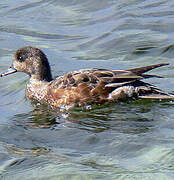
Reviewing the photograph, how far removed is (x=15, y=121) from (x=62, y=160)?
6.68 feet

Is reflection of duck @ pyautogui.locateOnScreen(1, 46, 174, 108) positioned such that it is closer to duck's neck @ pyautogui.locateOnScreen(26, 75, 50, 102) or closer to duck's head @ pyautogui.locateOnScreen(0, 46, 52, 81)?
duck's neck @ pyautogui.locateOnScreen(26, 75, 50, 102)

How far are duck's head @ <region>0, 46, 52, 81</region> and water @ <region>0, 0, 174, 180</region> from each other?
56 centimetres

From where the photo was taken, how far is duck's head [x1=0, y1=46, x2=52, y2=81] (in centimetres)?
952

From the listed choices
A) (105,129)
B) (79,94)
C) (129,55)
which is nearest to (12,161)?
(105,129)

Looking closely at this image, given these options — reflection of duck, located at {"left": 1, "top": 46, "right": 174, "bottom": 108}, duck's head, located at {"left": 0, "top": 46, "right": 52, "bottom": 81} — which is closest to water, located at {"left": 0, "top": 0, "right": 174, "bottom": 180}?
reflection of duck, located at {"left": 1, "top": 46, "right": 174, "bottom": 108}

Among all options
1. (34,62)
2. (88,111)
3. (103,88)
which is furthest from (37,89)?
(103,88)

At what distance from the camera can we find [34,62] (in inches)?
376

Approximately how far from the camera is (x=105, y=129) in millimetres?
7363

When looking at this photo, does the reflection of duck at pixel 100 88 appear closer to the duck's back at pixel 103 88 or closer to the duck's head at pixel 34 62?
the duck's back at pixel 103 88

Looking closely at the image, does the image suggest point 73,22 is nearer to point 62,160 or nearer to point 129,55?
point 129,55

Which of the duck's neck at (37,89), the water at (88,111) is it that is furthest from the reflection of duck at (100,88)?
the duck's neck at (37,89)

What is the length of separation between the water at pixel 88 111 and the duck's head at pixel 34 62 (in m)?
0.56

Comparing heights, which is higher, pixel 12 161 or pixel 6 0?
pixel 6 0

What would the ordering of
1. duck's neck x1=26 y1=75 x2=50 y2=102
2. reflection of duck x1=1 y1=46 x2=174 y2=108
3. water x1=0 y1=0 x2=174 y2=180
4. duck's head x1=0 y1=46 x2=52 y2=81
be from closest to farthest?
water x1=0 y1=0 x2=174 y2=180 < reflection of duck x1=1 y1=46 x2=174 y2=108 < duck's neck x1=26 y1=75 x2=50 y2=102 < duck's head x1=0 y1=46 x2=52 y2=81
